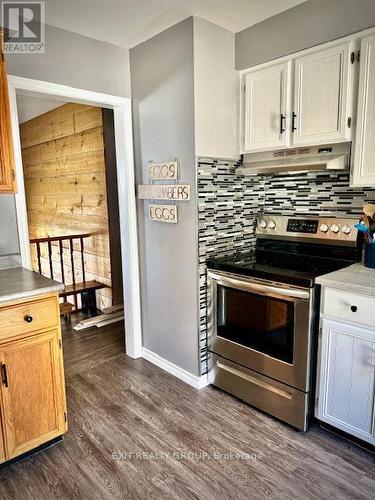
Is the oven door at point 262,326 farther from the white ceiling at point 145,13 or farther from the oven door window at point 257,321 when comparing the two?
the white ceiling at point 145,13

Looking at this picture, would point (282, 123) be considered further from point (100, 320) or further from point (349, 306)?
point (100, 320)

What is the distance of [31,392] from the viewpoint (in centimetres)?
178

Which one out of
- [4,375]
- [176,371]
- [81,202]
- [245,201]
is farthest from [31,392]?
[81,202]

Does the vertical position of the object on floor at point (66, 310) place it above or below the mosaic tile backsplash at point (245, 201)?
below

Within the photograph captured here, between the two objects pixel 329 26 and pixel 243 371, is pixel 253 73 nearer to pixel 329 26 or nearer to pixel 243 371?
pixel 329 26

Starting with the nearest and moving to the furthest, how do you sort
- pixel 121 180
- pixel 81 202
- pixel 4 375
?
pixel 4 375 → pixel 121 180 → pixel 81 202

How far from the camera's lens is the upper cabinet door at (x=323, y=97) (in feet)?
6.37

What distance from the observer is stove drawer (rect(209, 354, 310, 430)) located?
2.01m

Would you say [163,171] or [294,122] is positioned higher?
[294,122]

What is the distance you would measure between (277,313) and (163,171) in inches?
48.1

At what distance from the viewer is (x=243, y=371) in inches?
90.2

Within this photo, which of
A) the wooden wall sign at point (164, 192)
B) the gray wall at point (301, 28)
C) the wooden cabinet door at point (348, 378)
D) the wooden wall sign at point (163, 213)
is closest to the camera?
the wooden cabinet door at point (348, 378)

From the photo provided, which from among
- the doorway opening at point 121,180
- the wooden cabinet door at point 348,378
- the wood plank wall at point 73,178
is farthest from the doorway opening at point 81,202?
the wooden cabinet door at point 348,378

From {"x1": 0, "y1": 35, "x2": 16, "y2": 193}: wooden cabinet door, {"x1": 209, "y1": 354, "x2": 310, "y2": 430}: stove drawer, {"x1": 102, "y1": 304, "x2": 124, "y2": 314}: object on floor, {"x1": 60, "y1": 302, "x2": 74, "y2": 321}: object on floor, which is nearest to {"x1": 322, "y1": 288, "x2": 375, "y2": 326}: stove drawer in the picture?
{"x1": 209, "y1": 354, "x2": 310, "y2": 430}: stove drawer
